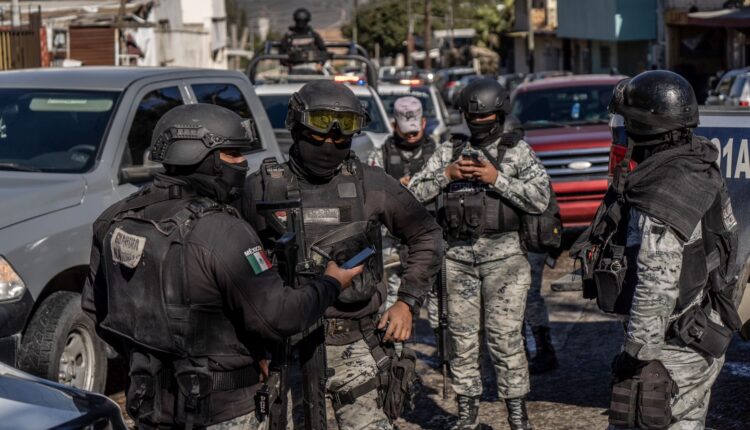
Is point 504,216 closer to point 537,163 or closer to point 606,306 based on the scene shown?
point 537,163

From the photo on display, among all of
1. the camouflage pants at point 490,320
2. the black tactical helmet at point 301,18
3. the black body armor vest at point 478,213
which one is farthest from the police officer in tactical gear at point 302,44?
the camouflage pants at point 490,320

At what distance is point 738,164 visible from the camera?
6000mm

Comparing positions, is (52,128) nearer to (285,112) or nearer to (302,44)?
(285,112)

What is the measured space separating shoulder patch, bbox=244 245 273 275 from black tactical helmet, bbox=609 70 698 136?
1527mm

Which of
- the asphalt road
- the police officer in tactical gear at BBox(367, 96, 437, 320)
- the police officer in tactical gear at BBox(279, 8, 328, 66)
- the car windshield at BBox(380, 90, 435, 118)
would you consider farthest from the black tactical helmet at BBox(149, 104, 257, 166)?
the car windshield at BBox(380, 90, 435, 118)

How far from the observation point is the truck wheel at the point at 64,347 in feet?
19.6

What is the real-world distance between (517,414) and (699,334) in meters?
1.99

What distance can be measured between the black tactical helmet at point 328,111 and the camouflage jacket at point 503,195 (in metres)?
1.68

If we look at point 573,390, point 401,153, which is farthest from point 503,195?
point 401,153

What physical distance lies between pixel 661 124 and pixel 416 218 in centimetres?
104

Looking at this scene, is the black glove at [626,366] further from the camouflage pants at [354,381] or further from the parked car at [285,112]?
the parked car at [285,112]

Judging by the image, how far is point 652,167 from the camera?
4172 millimetres

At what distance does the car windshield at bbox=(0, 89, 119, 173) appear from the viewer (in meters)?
6.73

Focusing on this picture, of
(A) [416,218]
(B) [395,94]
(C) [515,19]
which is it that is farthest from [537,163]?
(C) [515,19]
